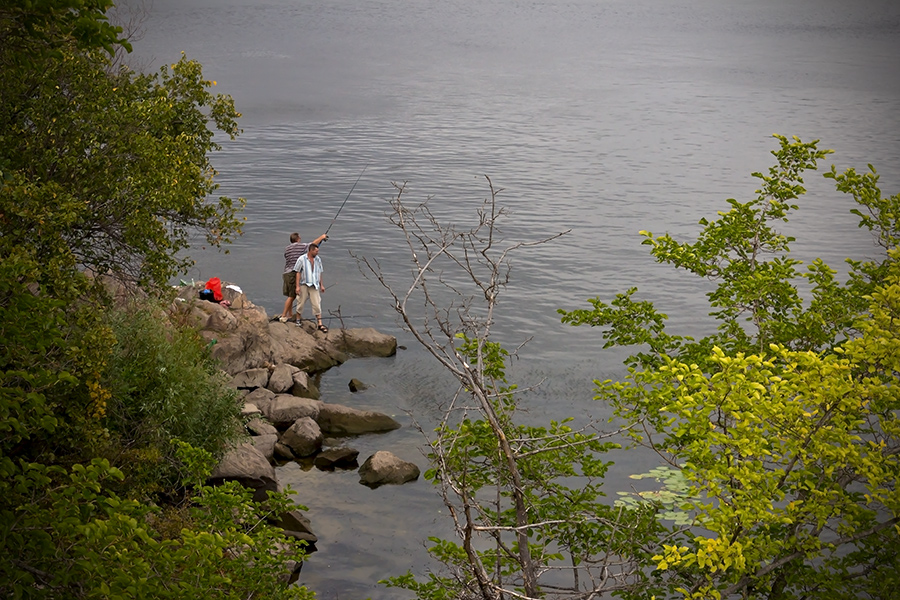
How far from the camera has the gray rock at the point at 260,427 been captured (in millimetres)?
20016

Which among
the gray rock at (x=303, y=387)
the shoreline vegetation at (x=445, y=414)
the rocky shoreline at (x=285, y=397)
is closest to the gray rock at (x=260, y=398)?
the rocky shoreline at (x=285, y=397)

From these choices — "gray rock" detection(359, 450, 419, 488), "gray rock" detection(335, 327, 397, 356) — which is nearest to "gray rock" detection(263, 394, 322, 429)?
"gray rock" detection(359, 450, 419, 488)

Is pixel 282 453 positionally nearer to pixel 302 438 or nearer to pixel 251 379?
pixel 302 438

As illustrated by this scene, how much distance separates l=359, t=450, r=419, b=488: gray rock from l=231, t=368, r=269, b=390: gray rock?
414cm

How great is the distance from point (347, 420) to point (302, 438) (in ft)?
5.70

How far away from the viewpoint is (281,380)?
22891 millimetres

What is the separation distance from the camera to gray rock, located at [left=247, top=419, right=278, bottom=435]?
2002 centimetres

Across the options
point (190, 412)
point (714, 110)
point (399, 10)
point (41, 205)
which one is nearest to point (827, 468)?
point (41, 205)

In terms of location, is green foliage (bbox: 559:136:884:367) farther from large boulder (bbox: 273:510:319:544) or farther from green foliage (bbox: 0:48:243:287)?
large boulder (bbox: 273:510:319:544)

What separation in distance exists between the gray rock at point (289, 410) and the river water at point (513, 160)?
154 centimetres

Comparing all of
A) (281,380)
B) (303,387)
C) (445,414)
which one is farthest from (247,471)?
(445,414)

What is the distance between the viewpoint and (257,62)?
351 ft

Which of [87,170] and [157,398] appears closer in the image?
[87,170]

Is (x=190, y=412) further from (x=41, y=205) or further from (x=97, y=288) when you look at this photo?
(x=41, y=205)
